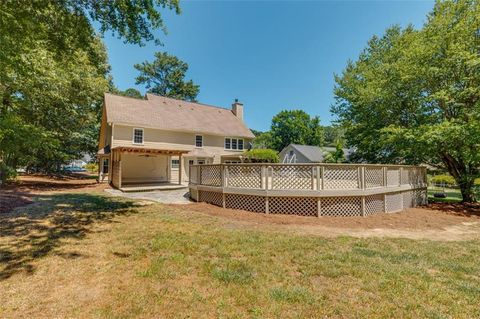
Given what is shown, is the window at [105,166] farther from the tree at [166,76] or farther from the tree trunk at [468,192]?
the tree trunk at [468,192]

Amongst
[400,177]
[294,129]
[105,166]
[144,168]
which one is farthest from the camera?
[294,129]

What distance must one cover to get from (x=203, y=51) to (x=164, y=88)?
68.1ft

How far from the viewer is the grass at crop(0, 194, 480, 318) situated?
2857 mm

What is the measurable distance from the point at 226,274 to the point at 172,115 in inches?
788

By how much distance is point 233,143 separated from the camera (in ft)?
77.5

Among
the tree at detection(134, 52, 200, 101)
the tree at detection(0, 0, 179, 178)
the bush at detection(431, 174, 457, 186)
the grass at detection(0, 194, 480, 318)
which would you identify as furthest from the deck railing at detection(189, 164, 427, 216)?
the tree at detection(134, 52, 200, 101)

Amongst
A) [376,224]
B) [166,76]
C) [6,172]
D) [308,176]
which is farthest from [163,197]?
[166,76]

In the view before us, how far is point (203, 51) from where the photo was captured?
76.4ft

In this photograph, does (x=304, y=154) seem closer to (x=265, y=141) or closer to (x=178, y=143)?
(x=265, y=141)

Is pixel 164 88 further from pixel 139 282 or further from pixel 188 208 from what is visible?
pixel 139 282

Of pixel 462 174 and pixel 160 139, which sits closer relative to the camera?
pixel 462 174

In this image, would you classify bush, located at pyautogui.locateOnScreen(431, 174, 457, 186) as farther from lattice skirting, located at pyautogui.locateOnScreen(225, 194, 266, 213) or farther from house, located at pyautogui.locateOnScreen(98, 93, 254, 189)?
lattice skirting, located at pyautogui.locateOnScreen(225, 194, 266, 213)

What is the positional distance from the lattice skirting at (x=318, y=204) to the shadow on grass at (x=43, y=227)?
4.13m

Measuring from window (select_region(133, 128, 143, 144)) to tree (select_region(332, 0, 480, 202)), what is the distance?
17103 millimetres
